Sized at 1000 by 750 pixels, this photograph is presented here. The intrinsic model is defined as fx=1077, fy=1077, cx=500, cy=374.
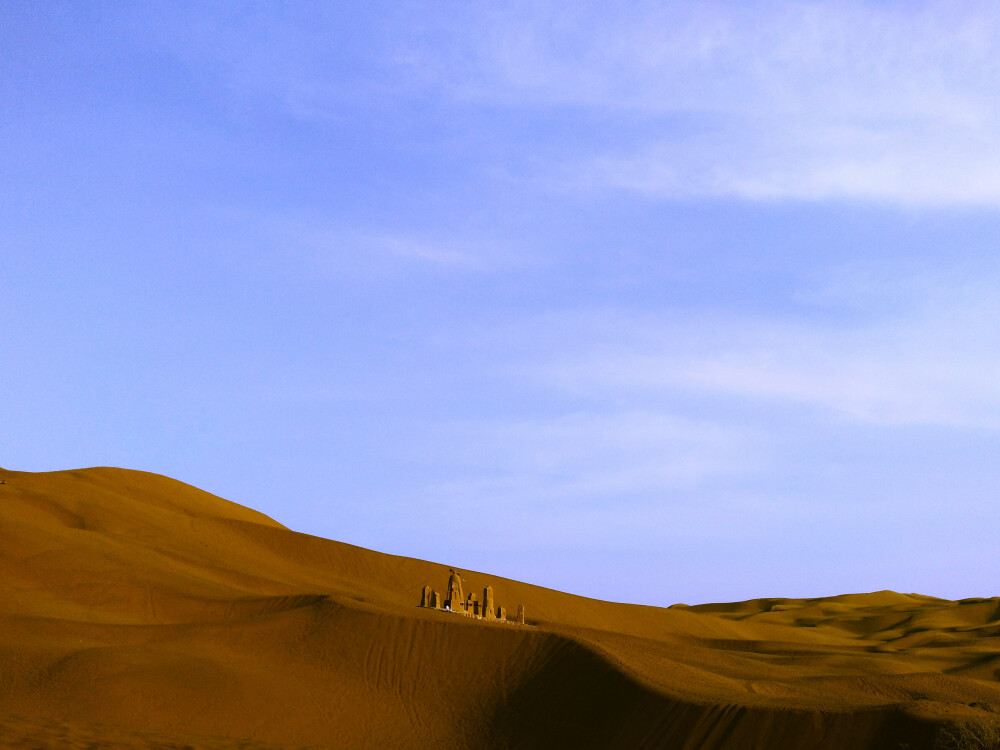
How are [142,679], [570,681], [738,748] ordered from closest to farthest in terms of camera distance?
1. [738,748]
2. [142,679]
3. [570,681]

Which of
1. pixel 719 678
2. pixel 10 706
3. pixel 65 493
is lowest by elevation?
pixel 10 706

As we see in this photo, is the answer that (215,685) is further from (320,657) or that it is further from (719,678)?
(719,678)

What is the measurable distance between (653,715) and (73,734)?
1152cm

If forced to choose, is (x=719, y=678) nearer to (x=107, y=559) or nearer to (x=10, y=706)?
(x=10, y=706)

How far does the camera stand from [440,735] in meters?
23.7

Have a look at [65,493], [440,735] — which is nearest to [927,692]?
[440,735]

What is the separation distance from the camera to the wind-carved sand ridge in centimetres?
2003

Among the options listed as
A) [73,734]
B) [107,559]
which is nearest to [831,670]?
[107,559]

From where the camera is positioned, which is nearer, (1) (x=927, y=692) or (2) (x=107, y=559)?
(1) (x=927, y=692)

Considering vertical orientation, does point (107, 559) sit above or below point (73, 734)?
above

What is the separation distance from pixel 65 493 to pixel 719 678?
3123 centimetres

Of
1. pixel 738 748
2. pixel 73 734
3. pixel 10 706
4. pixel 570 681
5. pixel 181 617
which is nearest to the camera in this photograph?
pixel 73 734

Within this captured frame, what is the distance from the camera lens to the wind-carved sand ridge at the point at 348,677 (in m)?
20.0

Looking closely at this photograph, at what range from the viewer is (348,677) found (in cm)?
2580
